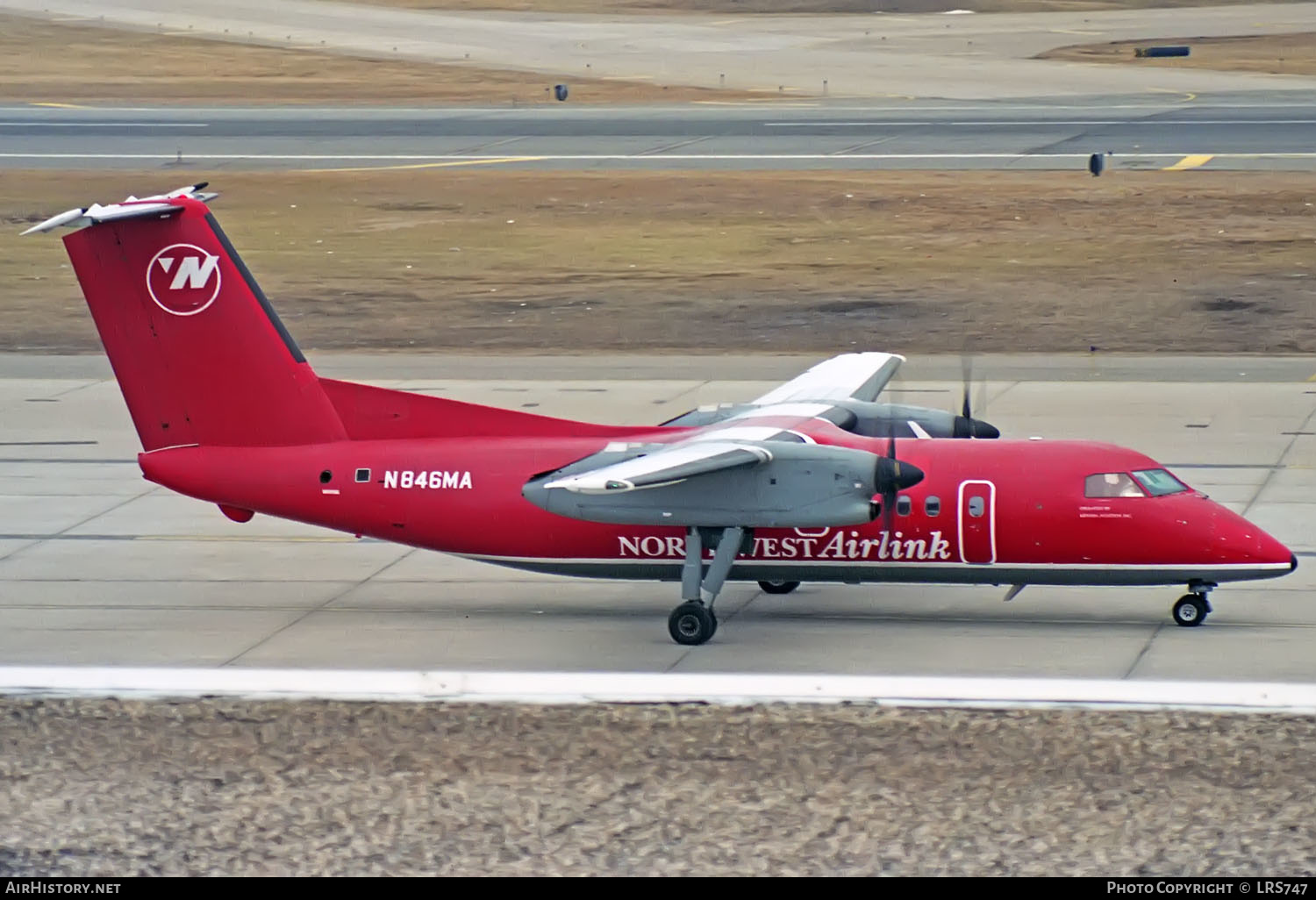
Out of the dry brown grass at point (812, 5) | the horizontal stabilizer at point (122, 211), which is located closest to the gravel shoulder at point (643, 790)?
the horizontal stabilizer at point (122, 211)

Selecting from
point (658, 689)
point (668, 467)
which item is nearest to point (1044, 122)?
point (668, 467)

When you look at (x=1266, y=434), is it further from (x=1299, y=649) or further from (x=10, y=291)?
(x=10, y=291)

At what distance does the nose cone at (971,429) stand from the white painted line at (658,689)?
25.2 feet

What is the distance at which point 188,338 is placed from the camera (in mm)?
21422

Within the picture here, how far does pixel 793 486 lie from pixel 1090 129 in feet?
154

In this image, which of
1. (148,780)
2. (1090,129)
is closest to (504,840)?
(148,780)

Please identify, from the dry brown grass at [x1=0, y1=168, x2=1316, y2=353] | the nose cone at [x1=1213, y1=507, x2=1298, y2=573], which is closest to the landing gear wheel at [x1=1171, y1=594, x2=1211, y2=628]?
the nose cone at [x1=1213, y1=507, x2=1298, y2=573]

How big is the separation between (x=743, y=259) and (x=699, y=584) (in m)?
26.0

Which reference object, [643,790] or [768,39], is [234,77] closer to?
[768,39]

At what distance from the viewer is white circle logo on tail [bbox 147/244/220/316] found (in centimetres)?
2128

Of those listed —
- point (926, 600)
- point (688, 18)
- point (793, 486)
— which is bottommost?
point (926, 600)

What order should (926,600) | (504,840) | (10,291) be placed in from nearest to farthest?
(504,840) < (926,600) < (10,291)

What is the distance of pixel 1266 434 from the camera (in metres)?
29.1

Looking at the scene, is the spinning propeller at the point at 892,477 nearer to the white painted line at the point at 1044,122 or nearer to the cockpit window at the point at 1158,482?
the cockpit window at the point at 1158,482
